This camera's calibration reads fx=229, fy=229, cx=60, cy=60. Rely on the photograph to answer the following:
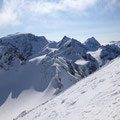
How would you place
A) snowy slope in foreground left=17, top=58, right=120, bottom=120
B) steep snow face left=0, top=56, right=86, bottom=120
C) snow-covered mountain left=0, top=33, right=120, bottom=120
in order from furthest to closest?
steep snow face left=0, top=56, right=86, bottom=120 → snow-covered mountain left=0, top=33, right=120, bottom=120 → snowy slope in foreground left=17, top=58, right=120, bottom=120

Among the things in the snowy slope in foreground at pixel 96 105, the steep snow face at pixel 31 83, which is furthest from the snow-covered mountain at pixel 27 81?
the snowy slope in foreground at pixel 96 105

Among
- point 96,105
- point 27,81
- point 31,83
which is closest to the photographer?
point 96,105

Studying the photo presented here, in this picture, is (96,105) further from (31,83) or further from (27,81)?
(27,81)

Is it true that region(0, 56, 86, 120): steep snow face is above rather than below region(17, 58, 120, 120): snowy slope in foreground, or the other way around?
below

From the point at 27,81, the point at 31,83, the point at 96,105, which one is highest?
the point at 96,105

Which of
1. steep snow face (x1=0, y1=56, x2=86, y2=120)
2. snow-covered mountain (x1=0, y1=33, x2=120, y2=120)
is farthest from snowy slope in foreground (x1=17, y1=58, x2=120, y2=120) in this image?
steep snow face (x1=0, y1=56, x2=86, y2=120)

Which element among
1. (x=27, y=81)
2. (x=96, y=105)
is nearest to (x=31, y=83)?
(x=27, y=81)

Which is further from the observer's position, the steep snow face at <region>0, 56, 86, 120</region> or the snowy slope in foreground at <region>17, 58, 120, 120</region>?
the steep snow face at <region>0, 56, 86, 120</region>

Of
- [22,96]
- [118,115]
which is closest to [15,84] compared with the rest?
[22,96]

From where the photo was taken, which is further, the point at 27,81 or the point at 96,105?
the point at 27,81

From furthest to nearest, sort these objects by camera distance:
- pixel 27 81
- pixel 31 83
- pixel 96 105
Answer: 1. pixel 27 81
2. pixel 31 83
3. pixel 96 105

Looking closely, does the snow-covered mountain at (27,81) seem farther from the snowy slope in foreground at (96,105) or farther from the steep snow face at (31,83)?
the snowy slope in foreground at (96,105)

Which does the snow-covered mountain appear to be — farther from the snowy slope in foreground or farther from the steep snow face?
the snowy slope in foreground

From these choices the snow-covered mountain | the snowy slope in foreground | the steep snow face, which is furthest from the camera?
the steep snow face
